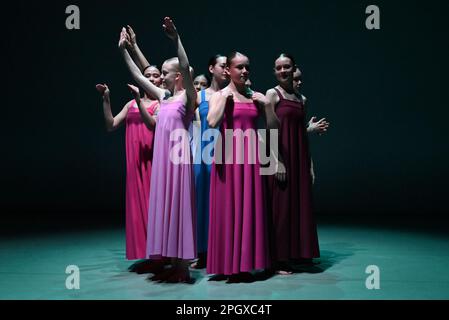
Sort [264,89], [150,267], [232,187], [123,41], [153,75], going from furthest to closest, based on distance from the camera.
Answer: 1. [264,89]
2. [153,75]
3. [150,267]
4. [123,41]
5. [232,187]

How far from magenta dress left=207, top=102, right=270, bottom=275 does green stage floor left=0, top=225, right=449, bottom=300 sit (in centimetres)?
18

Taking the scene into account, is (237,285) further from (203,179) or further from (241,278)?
(203,179)

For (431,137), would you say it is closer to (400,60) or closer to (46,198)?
(400,60)

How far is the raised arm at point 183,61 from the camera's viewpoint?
136 inches

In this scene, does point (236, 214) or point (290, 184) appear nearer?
point (236, 214)

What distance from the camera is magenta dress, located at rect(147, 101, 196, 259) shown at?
3.69 metres

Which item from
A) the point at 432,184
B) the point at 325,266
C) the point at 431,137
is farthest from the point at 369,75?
the point at 325,266

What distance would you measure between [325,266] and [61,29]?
18.0 feet

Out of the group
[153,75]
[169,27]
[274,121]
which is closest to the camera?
[169,27]

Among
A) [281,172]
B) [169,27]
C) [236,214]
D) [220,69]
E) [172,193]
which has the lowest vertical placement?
[236,214]

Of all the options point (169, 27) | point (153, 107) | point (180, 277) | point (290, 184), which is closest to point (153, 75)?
point (153, 107)

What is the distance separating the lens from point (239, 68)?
3773mm

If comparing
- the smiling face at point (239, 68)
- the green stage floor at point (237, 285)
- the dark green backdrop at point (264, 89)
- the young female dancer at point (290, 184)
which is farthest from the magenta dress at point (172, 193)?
the dark green backdrop at point (264, 89)

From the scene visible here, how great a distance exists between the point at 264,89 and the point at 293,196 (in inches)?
139
